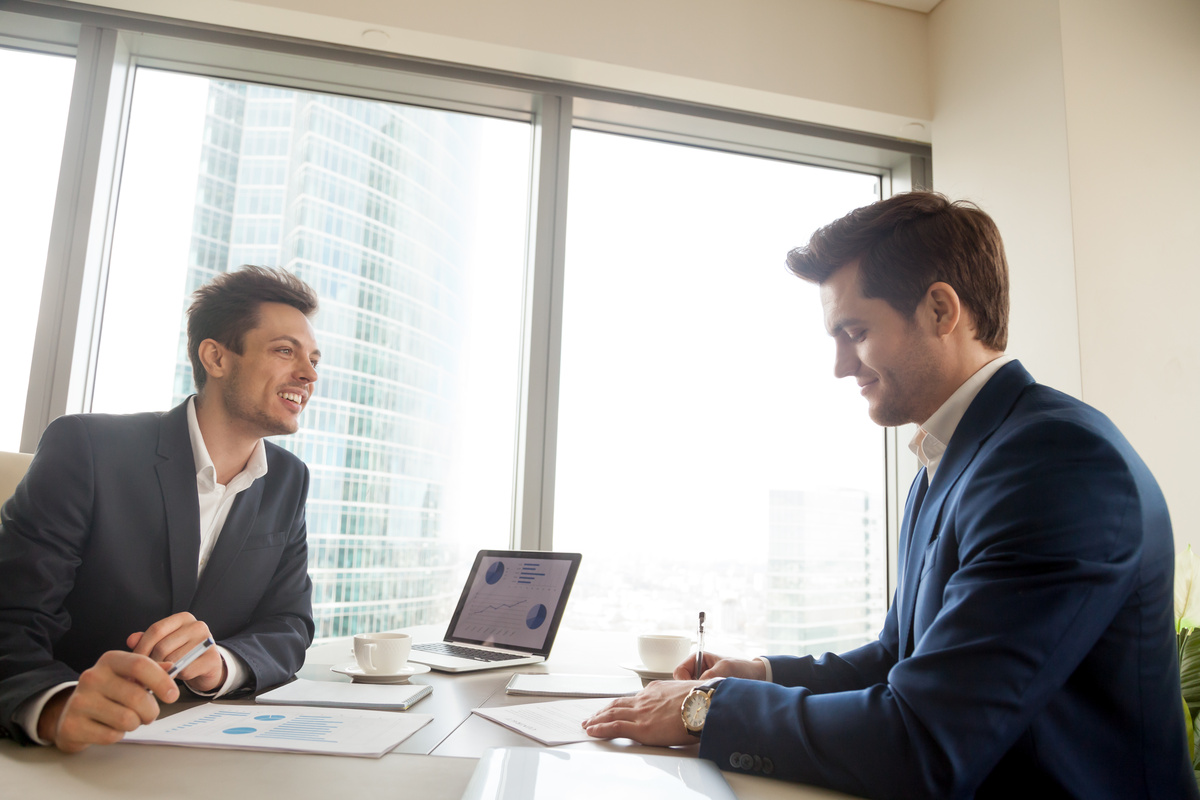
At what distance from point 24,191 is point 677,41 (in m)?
2.29

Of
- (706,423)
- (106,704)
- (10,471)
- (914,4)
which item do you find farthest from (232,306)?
(914,4)

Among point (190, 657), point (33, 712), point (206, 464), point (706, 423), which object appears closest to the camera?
point (33, 712)

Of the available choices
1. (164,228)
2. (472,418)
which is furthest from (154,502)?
(164,228)

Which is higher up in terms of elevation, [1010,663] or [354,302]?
[354,302]

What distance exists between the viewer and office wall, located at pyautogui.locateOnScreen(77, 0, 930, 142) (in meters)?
2.58

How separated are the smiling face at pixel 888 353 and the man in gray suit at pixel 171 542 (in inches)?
44.6

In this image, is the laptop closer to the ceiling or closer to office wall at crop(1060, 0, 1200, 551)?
office wall at crop(1060, 0, 1200, 551)

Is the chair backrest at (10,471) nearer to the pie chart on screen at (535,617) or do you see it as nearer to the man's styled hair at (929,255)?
the pie chart on screen at (535,617)

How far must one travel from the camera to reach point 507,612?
1728 millimetres

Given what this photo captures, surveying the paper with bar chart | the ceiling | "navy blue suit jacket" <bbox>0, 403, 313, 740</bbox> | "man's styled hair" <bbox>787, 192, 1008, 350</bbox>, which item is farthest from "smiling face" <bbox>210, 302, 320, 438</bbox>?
the ceiling

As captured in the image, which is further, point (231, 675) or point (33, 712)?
point (231, 675)

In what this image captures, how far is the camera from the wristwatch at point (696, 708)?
0.94 metres

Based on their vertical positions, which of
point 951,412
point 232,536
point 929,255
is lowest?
point 232,536

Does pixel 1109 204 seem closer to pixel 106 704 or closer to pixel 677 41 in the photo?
pixel 677 41
